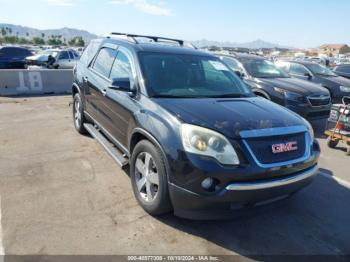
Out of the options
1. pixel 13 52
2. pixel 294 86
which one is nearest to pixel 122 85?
pixel 294 86

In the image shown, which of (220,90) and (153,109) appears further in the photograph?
(220,90)

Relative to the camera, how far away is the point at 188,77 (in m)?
4.62

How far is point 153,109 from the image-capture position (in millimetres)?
3822

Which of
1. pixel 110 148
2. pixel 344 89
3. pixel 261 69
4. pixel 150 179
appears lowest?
pixel 344 89

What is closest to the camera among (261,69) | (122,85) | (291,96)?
(122,85)

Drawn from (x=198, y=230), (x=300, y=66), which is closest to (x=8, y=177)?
(x=198, y=230)

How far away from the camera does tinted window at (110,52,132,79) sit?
4586mm

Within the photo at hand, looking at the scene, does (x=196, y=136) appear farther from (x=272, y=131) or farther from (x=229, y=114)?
(x=272, y=131)

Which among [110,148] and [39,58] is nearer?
[110,148]

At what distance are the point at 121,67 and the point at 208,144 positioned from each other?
→ 6.91ft

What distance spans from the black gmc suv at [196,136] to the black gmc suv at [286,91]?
3.67 m

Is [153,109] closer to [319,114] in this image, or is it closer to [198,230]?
[198,230]

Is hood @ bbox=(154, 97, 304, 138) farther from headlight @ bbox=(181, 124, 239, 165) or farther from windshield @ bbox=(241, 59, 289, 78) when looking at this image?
windshield @ bbox=(241, 59, 289, 78)

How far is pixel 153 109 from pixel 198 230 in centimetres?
137
